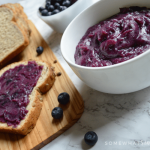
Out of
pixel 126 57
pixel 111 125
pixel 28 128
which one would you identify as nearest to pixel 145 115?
pixel 111 125

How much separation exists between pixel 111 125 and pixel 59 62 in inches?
45.4

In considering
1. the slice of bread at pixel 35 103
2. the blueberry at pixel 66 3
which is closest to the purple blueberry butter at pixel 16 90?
the slice of bread at pixel 35 103

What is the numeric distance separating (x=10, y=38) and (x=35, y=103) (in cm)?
138

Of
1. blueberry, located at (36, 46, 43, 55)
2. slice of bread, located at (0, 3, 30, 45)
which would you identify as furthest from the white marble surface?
slice of bread, located at (0, 3, 30, 45)

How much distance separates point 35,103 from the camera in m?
1.88

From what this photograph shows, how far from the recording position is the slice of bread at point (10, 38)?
268cm

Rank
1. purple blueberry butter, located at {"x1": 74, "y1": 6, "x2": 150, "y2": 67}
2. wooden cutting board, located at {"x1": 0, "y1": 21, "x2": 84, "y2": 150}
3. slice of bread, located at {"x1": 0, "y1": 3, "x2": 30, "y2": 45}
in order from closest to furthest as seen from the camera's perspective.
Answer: purple blueberry butter, located at {"x1": 74, "y1": 6, "x2": 150, "y2": 67} → wooden cutting board, located at {"x1": 0, "y1": 21, "x2": 84, "y2": 150} → slice of bread, located at {"x1": 0, "y1": 3, "x2": 30, "y2": 45}

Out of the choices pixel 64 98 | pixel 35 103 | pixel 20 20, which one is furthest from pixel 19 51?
pixel 64 98

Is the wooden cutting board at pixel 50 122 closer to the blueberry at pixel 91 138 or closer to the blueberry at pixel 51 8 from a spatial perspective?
the blueberry at pixel 91 138

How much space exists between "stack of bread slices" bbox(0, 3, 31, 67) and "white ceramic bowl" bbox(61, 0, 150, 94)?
46.7 inches

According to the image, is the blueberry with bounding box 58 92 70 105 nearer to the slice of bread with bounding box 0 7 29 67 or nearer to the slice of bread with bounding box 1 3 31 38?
the slice of bread with bounding box 0 7 29 67

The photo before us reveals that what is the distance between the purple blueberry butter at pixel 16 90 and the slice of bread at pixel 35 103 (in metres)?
0.04

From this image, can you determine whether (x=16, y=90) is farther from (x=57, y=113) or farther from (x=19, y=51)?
(x=19, y=51)

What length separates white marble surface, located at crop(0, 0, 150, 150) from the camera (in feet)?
4.65
